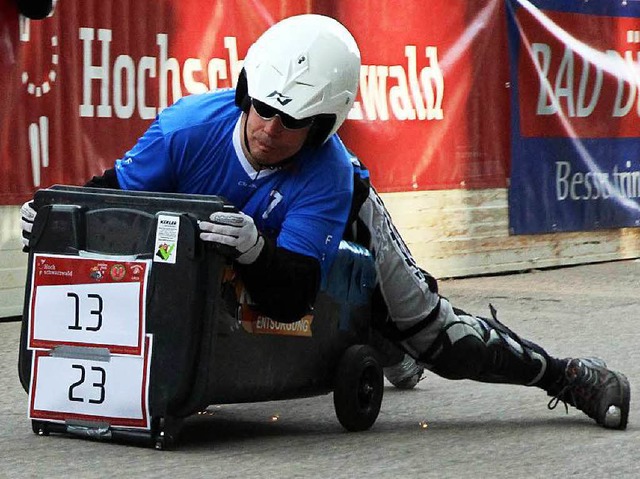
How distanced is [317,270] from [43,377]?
90 cm

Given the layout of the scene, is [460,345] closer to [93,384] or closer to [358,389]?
[358,389]

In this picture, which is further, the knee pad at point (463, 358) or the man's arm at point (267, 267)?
the knee pad at point (463, 358)

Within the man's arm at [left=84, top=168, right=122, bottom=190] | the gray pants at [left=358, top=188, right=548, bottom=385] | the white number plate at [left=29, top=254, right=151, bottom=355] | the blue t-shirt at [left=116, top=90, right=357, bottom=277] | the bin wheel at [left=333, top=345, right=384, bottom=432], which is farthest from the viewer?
the gray pants at [left=358, top=188, right=548, bottom=385]

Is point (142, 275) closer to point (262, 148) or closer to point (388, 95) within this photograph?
point (262, 148)

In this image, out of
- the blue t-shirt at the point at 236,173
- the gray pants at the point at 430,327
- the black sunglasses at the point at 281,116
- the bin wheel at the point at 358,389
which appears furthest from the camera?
the gray pants at the point at 430,327

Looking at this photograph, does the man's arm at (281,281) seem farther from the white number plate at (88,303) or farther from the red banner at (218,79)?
the red banner at (218,79)

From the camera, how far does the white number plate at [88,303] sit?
15.3ft

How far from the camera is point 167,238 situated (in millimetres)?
4598

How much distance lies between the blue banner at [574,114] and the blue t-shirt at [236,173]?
668 cm

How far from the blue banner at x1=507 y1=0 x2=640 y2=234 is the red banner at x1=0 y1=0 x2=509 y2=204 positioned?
0.22 meters

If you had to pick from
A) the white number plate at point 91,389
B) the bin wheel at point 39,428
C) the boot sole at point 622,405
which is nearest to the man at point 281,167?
the white number plate at point 91,389

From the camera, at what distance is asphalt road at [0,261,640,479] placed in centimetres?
459

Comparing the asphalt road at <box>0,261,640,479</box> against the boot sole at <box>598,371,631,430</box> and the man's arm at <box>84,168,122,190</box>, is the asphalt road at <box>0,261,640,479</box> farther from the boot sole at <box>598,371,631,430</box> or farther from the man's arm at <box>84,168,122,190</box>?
the man's arm at <box>84,168,122,190</box>

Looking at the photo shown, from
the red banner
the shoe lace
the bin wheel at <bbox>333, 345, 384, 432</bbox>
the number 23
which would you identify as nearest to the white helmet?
the bin wheel at <bbox>333, 345, 384, 432</bbox>
